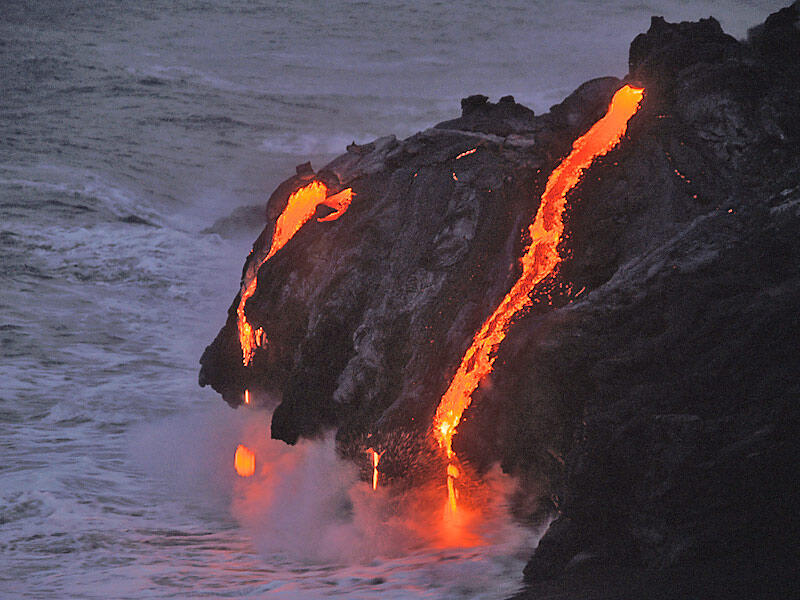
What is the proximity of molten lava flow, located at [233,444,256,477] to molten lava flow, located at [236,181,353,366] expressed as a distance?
71 centimetres

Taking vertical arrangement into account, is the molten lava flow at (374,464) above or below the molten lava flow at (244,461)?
below

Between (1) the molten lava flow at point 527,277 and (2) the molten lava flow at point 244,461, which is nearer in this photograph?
(1) the molten lava flow at point 527,277

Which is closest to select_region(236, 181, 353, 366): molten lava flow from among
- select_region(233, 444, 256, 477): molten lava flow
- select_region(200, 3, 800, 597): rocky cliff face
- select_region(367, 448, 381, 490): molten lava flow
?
select_region(200, 3, 800, 597): rocky cliff face

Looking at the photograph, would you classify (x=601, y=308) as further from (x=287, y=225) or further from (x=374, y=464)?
(x=287, y=225)

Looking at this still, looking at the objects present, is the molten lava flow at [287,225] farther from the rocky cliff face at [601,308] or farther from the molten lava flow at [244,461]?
the molten lava flow at [244,461]

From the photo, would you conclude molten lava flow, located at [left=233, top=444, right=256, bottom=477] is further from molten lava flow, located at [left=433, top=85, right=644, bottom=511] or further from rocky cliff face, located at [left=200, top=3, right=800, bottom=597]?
molten lava flow, located at [left=433, top=85, right=644, bottom=511]

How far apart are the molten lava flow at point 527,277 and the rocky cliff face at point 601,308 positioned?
8 centimetres

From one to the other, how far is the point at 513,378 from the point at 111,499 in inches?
124

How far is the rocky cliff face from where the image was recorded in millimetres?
3549

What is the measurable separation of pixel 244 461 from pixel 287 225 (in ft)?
6.38

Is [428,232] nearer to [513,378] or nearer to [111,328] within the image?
[513,378]

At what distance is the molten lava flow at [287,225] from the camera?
666 centimetres

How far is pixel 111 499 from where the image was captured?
591cm

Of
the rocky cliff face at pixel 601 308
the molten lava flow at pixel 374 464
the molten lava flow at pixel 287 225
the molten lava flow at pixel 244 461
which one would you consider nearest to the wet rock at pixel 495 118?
the rocky cliff face at pixel 601 308
